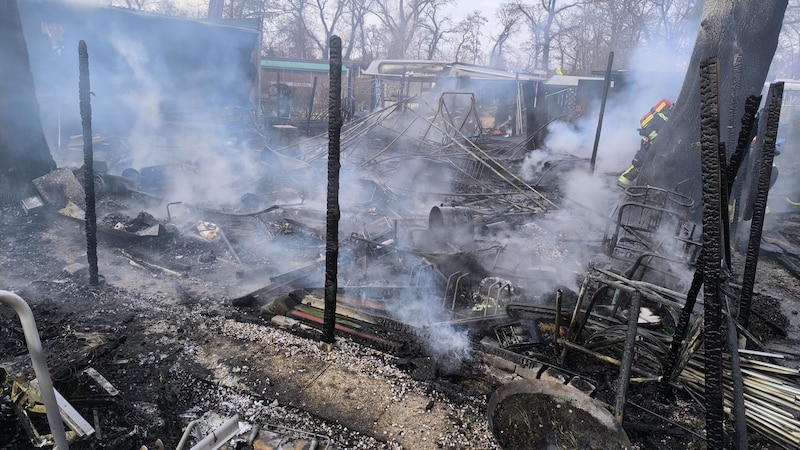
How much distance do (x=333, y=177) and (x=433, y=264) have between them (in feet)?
8.46

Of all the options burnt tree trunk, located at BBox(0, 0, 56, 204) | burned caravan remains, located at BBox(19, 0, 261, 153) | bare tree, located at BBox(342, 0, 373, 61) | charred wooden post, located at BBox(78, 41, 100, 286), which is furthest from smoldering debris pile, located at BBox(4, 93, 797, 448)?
bare tree, located at BBox(342, 0, 373, 61)

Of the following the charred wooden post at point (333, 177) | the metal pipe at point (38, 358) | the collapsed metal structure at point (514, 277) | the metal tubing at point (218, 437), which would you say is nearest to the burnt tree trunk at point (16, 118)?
the collapsed metal structure at point (514, 277)

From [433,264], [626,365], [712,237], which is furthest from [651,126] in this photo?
[712,237]

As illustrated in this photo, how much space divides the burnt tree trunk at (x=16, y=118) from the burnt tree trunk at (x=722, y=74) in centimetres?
1365

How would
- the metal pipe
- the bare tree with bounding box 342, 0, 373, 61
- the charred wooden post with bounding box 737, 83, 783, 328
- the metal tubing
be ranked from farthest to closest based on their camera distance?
the bare tree with bounding box 342, 0, 373, 61 → the charred wooden post with bounding box 737, 83, 783, 328 → the metal tubing → the metal pipe

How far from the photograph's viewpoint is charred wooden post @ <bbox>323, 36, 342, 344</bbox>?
164 inches

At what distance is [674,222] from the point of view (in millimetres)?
8133

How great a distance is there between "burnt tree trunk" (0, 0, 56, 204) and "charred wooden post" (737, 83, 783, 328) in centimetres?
1242

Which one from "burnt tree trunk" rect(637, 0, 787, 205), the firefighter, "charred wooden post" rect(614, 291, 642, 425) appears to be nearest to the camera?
"charred wooden post" rect(614, 291, 642, 425)

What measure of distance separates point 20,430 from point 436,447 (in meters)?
3.22

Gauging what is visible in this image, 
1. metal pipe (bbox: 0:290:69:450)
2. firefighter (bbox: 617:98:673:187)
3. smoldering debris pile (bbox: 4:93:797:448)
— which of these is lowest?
smoldering debris pile (bbox: 4:93:797:448)

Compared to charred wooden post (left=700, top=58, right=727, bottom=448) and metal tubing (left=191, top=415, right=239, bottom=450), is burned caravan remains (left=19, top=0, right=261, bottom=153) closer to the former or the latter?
metal tubing (left=191, top=415, right=239, bottom=450)

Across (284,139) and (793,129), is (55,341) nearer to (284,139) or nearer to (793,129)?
(284,139)

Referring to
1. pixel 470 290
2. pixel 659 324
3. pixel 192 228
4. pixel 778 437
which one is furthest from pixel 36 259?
pixel 778 437
